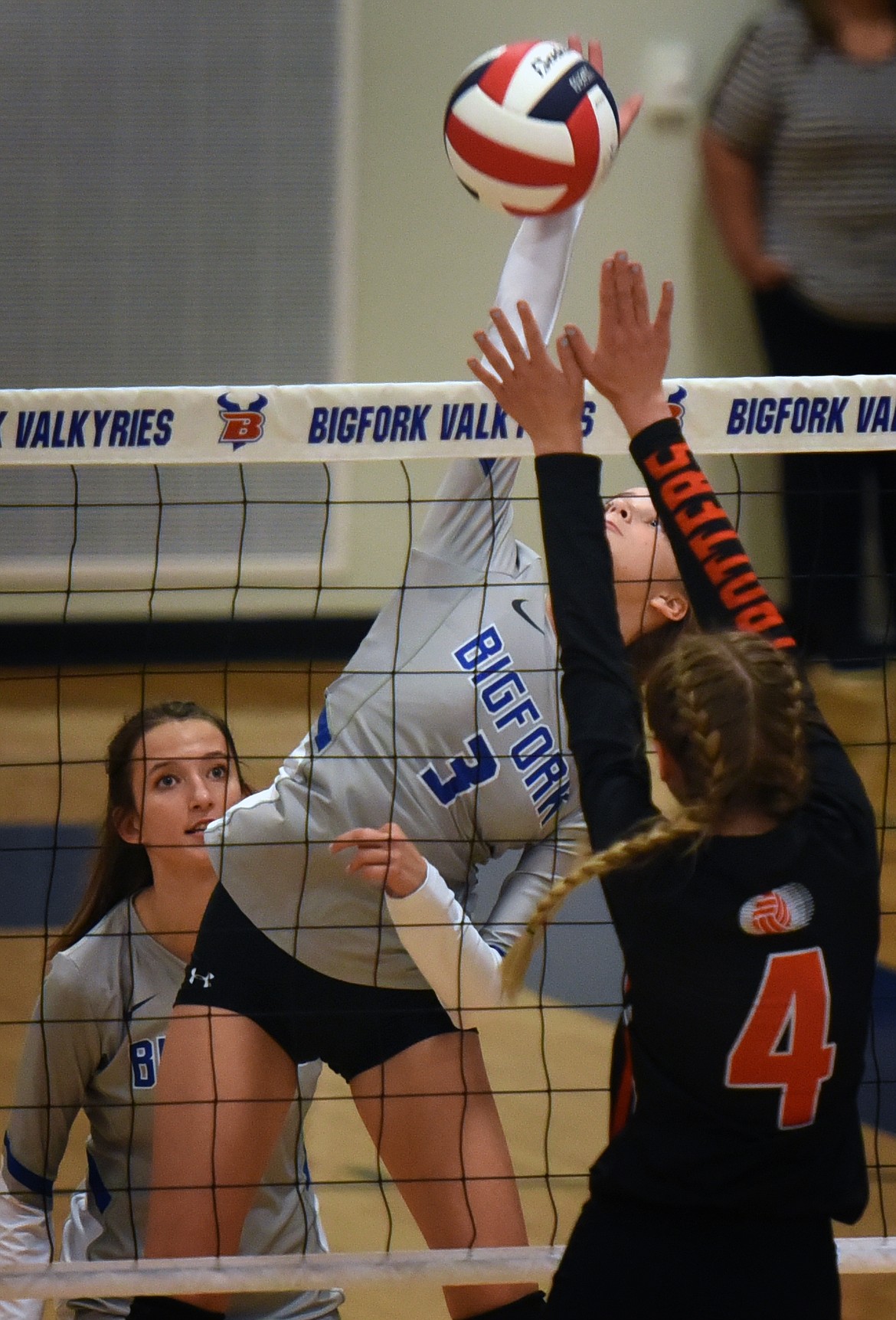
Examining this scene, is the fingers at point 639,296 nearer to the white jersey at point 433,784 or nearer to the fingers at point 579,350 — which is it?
the fingers at point 579,350

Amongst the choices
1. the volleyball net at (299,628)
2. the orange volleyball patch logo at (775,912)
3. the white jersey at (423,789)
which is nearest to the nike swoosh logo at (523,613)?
the white jersey at (423,789)

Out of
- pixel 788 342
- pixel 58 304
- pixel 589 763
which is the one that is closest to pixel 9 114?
pixel 58 304

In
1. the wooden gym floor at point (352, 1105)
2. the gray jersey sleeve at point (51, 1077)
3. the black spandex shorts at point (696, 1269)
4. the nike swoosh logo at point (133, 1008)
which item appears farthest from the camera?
the wooden gym floor at point (352, 1105)

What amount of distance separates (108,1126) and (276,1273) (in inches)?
14.5

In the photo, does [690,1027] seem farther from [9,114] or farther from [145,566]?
[9,114]

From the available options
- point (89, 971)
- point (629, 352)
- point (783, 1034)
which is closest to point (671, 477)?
point (629, 352)

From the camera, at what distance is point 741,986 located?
1.56 metres

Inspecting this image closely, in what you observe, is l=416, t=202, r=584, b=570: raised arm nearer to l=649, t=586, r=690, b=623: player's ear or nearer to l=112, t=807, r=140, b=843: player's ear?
l=649, t=586, r=690, b=623: player's ear

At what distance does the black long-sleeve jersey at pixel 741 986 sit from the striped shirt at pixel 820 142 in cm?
384

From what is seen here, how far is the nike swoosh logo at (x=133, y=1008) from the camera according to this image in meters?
2.48

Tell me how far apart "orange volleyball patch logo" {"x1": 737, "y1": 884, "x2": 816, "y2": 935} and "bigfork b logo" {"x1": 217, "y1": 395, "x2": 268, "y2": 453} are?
1.05 m

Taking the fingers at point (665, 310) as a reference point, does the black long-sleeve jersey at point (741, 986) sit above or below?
below

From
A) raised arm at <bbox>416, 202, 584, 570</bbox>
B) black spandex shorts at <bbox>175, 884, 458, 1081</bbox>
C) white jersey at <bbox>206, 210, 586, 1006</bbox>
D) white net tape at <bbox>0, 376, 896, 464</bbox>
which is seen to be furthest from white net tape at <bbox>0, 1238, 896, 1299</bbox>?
white net tape at <bbox>0, 376, 896, 464</bbox>

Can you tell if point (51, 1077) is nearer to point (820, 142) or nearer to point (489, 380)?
point (489, 380)
